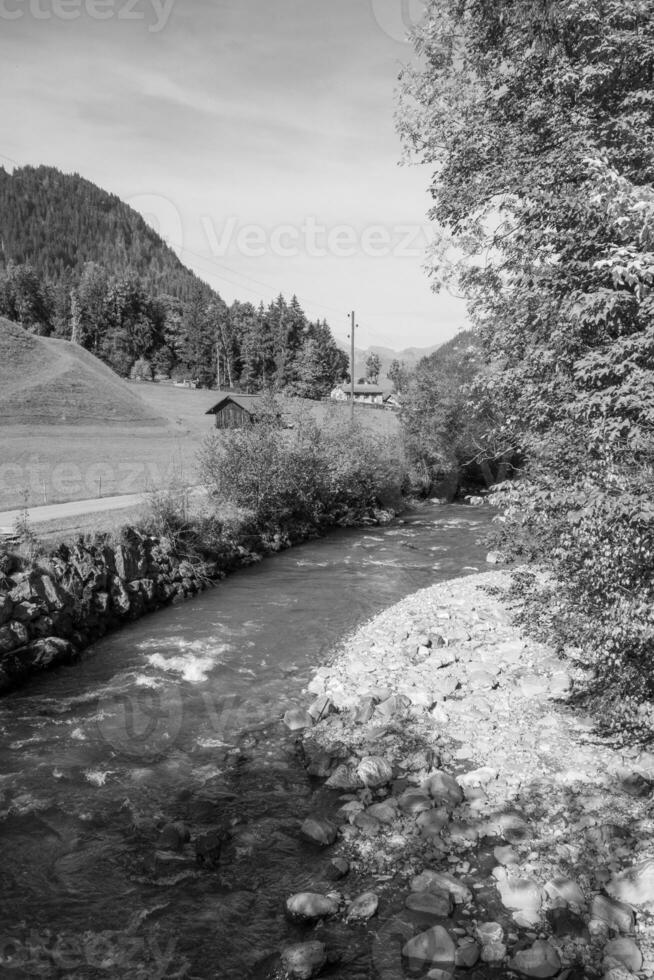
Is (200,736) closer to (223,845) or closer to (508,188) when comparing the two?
(223,845)

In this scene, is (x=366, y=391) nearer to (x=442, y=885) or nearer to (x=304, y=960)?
(x=442, y=885)

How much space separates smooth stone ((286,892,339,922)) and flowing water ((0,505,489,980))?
18 cm

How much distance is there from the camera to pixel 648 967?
5.93 meters

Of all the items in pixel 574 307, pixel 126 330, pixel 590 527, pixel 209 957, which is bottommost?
pixel 209 957

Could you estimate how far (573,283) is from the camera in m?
8.60

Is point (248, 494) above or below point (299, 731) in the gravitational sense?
above

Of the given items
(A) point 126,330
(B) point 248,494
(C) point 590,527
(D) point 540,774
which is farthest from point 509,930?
(A) point 126,330

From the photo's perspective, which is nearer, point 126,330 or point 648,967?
point 648,967

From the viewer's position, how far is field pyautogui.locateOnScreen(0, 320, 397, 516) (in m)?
29.1

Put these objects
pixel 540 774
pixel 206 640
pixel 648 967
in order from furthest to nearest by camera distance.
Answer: pixel 206 640
pixel 540 774
pixel 648 967

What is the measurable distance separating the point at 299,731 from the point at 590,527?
6.64 m

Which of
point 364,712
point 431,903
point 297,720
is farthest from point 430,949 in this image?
point 297,720

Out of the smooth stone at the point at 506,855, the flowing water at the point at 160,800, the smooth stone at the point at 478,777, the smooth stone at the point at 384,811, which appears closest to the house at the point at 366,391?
the flowing water at the point at 160,800

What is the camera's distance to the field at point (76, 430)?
29.1m
